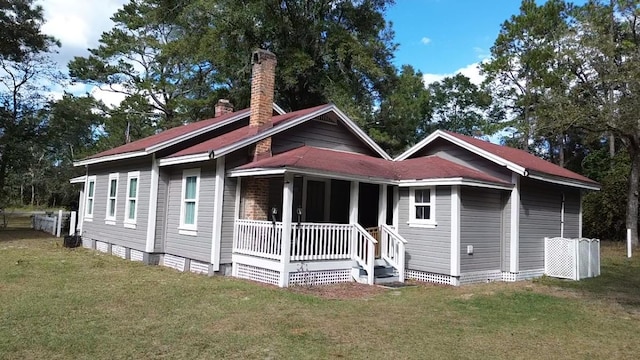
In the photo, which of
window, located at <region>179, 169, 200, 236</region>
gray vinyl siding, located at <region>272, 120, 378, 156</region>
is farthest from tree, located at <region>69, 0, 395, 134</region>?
window, located at <region>179, 169, 200, 236</region>

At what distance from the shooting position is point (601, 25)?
1016 inches

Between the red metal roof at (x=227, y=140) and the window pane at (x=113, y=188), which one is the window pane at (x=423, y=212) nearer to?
the red metal roof at (x=227, y=140)

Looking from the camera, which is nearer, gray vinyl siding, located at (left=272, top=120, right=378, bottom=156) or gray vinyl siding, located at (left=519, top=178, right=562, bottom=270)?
gray vinyl siding, located at (left=272, top=120, right=378, bottom=156)

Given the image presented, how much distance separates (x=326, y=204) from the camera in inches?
536

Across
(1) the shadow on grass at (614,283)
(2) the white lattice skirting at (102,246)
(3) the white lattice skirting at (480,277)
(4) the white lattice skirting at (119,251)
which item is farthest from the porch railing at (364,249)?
(2) the white lattice skirting at (102,246)

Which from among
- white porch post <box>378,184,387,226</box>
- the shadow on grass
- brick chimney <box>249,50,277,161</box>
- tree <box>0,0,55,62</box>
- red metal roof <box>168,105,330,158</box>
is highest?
tree <box>0,0,55,62</box>

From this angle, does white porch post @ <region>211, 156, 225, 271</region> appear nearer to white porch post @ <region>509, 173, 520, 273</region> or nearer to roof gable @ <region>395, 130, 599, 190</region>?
roof gable @ <region>395, 130, 599, 190</region>

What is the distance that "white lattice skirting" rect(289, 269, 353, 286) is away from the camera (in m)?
10.7

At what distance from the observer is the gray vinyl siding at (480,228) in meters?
12.1

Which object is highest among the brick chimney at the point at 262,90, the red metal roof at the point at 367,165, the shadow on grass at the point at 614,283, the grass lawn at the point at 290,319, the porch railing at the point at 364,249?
the brick chimney at the point at 262,90

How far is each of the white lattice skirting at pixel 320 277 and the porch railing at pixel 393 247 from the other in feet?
4.35

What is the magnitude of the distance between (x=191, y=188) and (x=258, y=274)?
322 centimetres

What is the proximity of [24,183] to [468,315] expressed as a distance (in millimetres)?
71163

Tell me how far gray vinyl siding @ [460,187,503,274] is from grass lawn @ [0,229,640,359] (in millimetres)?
939
